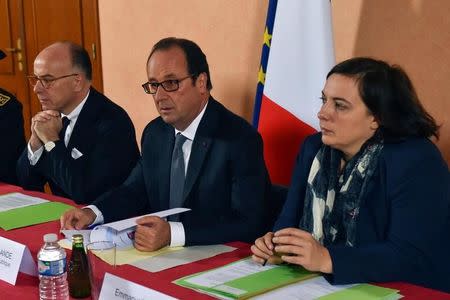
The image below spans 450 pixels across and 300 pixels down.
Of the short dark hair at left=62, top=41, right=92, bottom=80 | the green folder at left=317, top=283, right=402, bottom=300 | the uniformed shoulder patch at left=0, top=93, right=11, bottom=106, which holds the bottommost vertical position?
the green folder at left=317, top=283, right=402, bottom=300

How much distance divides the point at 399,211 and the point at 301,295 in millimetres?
451

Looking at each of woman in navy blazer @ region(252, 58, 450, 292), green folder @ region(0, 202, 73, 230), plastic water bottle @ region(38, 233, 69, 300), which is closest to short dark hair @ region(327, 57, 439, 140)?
woman in navy blazer @ region(252, 58, 450, 292)

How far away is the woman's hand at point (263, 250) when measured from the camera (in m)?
1.56

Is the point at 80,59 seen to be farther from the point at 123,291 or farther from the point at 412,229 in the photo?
the point at 412,229

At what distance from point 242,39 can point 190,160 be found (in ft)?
4.32

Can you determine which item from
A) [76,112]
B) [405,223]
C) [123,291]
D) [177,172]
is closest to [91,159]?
[76,112]

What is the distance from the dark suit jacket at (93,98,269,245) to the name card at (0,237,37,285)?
0.52 metres

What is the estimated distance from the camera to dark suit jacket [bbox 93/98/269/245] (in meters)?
2.01

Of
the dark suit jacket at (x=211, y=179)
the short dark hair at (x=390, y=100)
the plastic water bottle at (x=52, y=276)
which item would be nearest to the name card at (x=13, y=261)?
the plastic water bottle at (x=52, y=276)

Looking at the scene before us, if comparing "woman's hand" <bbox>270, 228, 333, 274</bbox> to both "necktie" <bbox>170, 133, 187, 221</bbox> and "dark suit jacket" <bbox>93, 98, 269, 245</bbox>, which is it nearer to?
"dark suit jacket" <bbox>93, 98, 269, 245</bbox>

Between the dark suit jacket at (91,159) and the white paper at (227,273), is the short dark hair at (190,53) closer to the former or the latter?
the dark suit jacket at (91,159)

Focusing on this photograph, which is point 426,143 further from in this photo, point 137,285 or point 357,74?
point 137,285

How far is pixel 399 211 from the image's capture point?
5.42 feet

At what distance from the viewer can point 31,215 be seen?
2068mm
